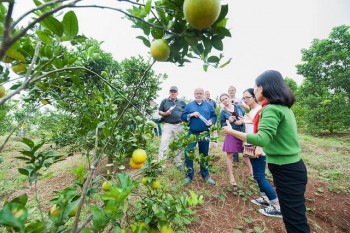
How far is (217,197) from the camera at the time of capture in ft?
10.4

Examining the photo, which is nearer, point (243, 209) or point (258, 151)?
point (258, 151)

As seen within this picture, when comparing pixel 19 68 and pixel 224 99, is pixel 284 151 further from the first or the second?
pixel 224 99

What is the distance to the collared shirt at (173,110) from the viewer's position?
4062 mm

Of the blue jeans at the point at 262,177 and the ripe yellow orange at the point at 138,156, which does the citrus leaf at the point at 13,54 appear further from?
the blue jeans at the point at 262,177

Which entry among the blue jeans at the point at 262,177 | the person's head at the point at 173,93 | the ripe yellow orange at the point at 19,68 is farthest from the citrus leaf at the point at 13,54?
the person's head at the point at 173,93

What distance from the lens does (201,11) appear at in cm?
61

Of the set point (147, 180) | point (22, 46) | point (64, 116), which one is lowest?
point (147, 180)

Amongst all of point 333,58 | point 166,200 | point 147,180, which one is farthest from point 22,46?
point 333,58

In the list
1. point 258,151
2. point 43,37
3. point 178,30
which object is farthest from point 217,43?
point 258,151

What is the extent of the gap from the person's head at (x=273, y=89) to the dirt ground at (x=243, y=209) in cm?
157

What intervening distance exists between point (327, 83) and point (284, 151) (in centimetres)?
1318

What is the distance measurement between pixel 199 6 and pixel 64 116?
12.6 ft

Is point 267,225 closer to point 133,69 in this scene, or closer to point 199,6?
point 199,6

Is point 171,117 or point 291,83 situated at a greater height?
point 291,83
